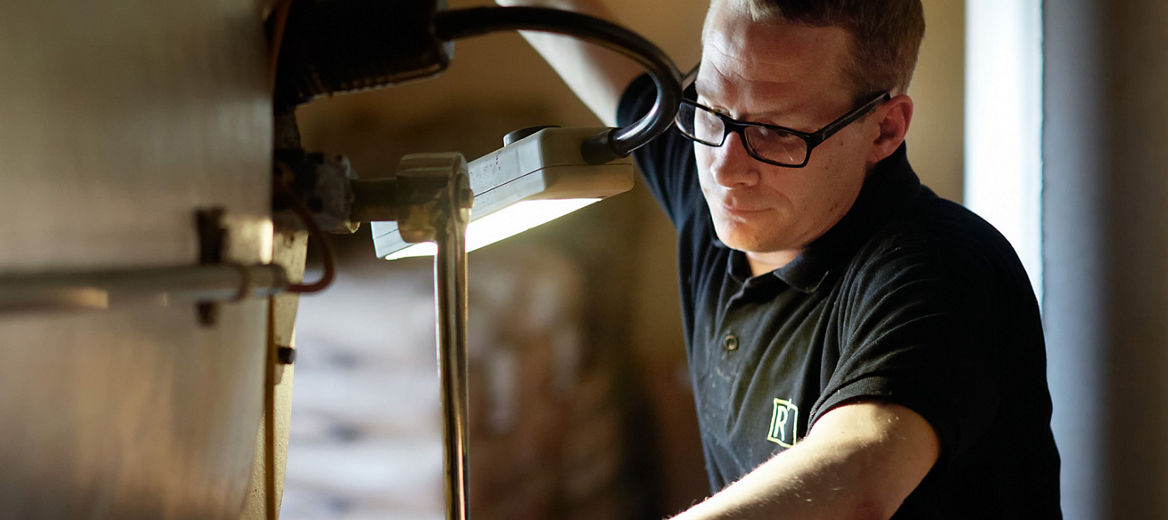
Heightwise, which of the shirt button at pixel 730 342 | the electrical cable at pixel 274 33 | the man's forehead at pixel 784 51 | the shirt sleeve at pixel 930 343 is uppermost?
the man's forehead at pixel 784 51

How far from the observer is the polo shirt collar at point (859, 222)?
39.7 inches

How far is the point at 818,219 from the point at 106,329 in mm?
854

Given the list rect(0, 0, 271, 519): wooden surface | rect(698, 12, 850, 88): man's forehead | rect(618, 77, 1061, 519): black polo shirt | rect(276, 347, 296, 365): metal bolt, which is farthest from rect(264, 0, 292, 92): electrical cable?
rect(698, 12, 850, 88): man's forehead

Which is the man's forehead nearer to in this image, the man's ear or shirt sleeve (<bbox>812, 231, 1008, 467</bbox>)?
the man's ear

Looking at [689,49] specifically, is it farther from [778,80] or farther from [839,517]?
[839,517]

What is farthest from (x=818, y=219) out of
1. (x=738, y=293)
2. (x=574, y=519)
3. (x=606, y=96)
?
(x=574, y=519)

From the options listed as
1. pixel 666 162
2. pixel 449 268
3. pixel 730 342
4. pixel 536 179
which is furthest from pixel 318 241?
pixel 666 162

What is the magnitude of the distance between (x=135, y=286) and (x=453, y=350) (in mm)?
170

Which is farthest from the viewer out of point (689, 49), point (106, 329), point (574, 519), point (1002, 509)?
point (574, 519)

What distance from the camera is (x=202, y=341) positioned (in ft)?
1.15

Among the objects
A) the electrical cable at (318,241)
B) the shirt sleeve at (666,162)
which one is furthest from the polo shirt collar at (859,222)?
the electrical cable at (318,241)

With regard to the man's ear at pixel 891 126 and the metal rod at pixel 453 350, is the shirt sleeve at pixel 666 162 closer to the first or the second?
the man's ear at pixel 891 126

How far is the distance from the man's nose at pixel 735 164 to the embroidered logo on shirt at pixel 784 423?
25cm

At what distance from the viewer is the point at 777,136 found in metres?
0.99
